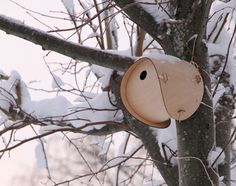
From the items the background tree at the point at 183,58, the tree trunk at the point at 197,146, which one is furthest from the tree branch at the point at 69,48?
the tree trunk at the point at 197,146

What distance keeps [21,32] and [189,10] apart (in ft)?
1.62

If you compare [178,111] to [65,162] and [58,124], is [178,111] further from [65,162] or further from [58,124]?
[65,162]

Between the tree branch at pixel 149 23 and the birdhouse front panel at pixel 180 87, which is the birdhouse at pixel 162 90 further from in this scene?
the tree branch at pixel 149 23

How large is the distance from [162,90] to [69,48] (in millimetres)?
359

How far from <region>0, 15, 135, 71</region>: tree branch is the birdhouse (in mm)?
135

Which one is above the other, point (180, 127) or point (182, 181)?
point (180, 127)

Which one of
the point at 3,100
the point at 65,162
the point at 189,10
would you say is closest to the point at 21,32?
the point at 189,10

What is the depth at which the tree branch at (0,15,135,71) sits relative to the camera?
113 centimetres

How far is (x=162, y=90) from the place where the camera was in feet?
2.99

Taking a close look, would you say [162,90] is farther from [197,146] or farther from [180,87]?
[197,146]

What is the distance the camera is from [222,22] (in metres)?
1.52

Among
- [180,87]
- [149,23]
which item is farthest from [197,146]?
[149,23]

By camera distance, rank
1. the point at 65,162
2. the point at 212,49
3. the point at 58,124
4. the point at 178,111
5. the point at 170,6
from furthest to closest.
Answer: the point at 65,162 < the point at 58,124 < the point at 212,49 < the point at 170,6 < the point at 178,111

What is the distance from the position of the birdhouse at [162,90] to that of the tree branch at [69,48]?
5.3 inches
